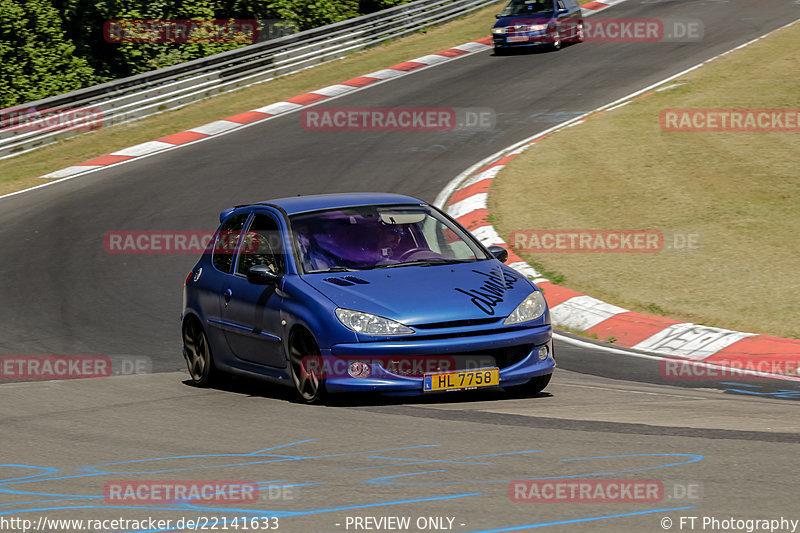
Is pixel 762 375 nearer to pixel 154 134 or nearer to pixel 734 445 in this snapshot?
pixel 734 445

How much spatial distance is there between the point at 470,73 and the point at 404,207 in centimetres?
1904

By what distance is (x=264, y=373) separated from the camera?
882cm

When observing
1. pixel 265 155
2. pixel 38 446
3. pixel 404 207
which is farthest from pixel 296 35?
pixel 38 446

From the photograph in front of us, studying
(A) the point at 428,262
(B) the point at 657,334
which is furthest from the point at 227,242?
(B) the point at 657,334

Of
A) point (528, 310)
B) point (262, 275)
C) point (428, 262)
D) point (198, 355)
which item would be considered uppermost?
point (262, 275)

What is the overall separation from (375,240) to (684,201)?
767cm

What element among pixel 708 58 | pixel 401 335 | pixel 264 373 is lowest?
pixel 708 58

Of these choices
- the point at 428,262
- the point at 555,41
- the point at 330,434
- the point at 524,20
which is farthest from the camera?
the point at 555,41

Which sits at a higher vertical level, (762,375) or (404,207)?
(404,207)

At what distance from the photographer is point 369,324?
7.95 m

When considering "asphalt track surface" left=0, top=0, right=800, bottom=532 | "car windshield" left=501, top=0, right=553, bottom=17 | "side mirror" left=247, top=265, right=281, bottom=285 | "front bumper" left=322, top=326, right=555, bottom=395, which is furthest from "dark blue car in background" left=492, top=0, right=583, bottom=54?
"front bumper" left=322, top=326, right=555, bottom=395

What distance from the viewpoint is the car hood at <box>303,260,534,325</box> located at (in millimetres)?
7980

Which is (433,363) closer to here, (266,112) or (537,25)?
(266,112)

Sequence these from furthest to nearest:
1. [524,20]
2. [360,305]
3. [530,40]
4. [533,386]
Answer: [524,20] → [530,40] → [533,386] → [360,305]
